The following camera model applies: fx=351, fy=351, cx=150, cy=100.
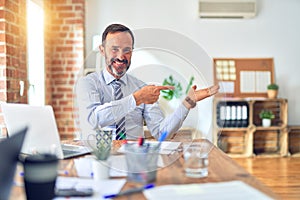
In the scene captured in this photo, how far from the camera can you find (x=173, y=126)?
1662 millimetres

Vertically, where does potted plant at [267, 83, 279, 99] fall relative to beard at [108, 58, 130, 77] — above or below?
below

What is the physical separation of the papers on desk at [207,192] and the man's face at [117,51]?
0.74 meters

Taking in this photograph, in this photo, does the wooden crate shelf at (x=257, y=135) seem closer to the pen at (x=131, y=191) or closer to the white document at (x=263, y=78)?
the white document at (x=263, y=78)

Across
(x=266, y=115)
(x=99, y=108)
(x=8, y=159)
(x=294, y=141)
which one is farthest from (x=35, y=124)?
(x=294, y=141)

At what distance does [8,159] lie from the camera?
0.73 meters

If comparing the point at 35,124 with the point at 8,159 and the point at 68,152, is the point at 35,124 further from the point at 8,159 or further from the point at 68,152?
the point at 8,159

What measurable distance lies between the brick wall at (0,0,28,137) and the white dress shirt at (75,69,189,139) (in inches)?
46.6

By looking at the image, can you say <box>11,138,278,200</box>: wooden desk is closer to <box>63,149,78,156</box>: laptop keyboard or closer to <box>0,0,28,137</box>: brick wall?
<box>63,149,78,156</box>: laptop keyboard

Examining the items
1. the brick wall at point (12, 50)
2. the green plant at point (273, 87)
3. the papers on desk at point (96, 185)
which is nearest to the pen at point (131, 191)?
the papers on desk at point (96, 185)

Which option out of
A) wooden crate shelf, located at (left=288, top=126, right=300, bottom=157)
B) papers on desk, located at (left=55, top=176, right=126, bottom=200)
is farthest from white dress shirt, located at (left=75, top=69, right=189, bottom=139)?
wooden crate shelf, located at (left=288, top=126, right=300, bottom=157)

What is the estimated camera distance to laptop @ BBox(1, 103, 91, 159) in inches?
50.3

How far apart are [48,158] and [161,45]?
0.98 meters

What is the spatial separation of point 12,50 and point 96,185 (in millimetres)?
2108

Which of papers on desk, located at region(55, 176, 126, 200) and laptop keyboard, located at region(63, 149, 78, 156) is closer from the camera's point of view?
papers on desk, located at region(55, 176, 126, 200)
